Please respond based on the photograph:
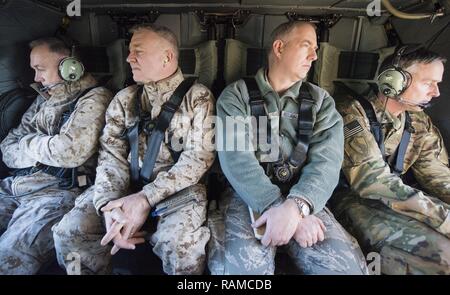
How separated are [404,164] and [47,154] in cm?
224

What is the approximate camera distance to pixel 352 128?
1.86 meters

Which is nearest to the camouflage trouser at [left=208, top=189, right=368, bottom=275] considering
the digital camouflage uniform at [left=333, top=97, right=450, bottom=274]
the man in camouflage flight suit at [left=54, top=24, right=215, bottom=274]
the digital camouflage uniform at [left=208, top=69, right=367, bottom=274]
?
the digital camouflage uniform at [left=208, top=69, right=367, bottom=274]

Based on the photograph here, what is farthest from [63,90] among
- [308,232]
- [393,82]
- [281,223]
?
[393,82]

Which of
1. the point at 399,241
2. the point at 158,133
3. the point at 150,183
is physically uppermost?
the point at 158,133

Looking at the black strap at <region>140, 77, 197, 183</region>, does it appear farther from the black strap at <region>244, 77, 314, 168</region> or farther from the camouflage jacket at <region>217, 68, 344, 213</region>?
the black strap at <region>244, 77, 314, 168</region>

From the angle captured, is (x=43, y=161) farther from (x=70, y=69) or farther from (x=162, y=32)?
(x=162, y=32)

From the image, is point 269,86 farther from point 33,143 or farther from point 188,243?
point 33,143

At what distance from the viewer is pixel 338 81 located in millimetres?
2303

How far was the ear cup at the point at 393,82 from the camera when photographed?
1.83 meters

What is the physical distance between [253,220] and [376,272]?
0.67 meters

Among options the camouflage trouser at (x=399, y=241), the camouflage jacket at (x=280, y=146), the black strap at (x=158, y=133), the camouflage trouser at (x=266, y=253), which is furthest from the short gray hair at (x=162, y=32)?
the camouflage trouser at (x=399, y=241)
